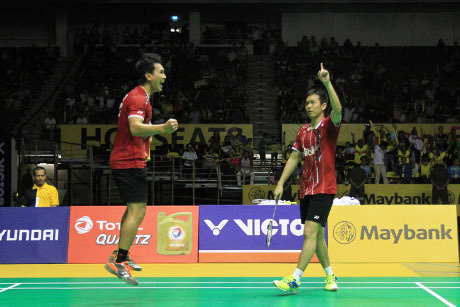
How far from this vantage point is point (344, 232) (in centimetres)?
1145

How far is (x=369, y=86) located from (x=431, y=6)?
348 inches

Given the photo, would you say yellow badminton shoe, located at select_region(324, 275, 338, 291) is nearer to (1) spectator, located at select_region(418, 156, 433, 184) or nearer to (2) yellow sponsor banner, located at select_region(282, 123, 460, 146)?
(1) spectator, located at select_region(418, 156, 433, 184)

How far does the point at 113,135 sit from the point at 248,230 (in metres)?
13.8

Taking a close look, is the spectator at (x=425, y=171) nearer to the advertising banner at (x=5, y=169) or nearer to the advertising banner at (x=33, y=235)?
the advertising banner at (x=5, y=169)

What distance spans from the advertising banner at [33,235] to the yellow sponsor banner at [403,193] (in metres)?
11.6

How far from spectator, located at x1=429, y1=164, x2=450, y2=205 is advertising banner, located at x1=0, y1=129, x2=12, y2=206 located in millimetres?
12325

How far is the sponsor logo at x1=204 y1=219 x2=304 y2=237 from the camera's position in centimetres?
1135

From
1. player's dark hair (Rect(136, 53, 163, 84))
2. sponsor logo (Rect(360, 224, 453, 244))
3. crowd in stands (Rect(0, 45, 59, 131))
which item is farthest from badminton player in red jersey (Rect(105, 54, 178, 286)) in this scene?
crowd in stands (Rect(0, 45, 59, 131))

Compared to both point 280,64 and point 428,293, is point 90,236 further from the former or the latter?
point 280,64

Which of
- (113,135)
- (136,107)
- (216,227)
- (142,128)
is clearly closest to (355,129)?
(113,135)

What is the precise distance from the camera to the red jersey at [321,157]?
7777mm

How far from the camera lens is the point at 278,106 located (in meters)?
28.6

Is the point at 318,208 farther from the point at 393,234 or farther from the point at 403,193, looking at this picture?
the point at 403,193

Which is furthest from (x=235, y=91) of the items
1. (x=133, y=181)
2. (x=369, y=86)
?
(x=133, y=181)
